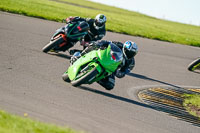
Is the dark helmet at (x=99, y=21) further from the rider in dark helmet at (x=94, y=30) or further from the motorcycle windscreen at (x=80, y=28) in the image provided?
the motorcycle windscreen at (x=80, y=28)

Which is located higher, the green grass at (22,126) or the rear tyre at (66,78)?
the green grass at (22,126)

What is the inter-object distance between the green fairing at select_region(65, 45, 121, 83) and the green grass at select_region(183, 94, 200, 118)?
228 cm

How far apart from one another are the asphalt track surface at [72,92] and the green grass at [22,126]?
26.1 inches

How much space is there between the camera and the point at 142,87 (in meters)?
11.7

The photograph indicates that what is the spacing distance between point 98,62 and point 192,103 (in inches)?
Answer: 124

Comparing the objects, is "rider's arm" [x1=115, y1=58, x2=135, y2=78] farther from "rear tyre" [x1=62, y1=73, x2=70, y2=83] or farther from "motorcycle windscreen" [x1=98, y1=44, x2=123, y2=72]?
"rear tyre" [x1=62, y1=73, x2=70, y2=83]

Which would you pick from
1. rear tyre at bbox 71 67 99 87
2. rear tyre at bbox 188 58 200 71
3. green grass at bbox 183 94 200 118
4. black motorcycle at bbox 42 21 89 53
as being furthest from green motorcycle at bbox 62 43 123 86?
rear tyre at bbox 188 58 200 71

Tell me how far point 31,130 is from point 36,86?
3336mm

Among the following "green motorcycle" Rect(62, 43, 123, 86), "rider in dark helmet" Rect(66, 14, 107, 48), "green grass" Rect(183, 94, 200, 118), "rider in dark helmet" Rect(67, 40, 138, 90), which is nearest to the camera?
"green motorcycle" Rect(62, 43, 123, 86)

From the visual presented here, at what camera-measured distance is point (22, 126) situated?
18.3ft

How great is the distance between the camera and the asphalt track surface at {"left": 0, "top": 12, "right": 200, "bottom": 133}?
7043mm

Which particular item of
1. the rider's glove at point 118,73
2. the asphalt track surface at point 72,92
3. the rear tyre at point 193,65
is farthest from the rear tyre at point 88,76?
the rear tyre at point 193,65

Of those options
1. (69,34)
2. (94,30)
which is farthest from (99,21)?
(69,34)

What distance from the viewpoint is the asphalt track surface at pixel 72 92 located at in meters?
7.04
